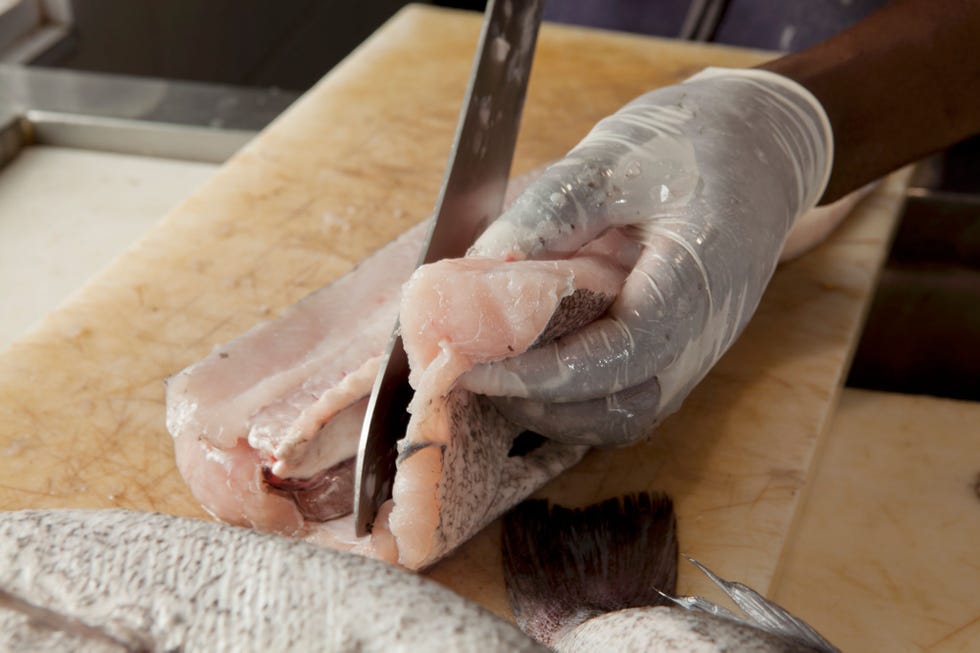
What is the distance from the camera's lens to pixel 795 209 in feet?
5.36

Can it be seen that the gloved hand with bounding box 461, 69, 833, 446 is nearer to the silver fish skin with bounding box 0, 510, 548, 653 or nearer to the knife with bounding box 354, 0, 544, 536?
the knife with bounding box 354, 0, 544, 536

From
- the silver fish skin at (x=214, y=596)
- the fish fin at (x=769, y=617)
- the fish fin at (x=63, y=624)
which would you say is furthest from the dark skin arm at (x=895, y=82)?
the fish fin at (x=63, y=624)

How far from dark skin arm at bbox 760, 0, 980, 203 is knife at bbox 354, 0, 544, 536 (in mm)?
423

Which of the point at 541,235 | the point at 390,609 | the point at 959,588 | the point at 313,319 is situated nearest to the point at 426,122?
the point at 313,319

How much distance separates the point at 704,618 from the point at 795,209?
0.79 m

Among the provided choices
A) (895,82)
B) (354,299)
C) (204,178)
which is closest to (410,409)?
(354,299)

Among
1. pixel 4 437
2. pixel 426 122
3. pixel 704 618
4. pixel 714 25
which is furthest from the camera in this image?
pixel 714 25

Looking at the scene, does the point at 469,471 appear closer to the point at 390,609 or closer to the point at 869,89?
the point at 390,609

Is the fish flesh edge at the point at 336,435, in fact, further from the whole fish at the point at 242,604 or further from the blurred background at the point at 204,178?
the blurred background at the point at 204,178


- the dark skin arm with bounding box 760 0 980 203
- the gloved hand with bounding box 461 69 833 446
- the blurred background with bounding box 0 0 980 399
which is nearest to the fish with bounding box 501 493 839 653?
the gloved hand with bounding box 461 69 833 446

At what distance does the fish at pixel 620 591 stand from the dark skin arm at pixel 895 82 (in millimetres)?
742

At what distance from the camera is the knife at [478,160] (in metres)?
1.36

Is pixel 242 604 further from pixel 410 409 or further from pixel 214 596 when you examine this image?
pixel 410 409

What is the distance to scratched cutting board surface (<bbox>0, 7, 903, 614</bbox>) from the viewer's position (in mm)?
1471
